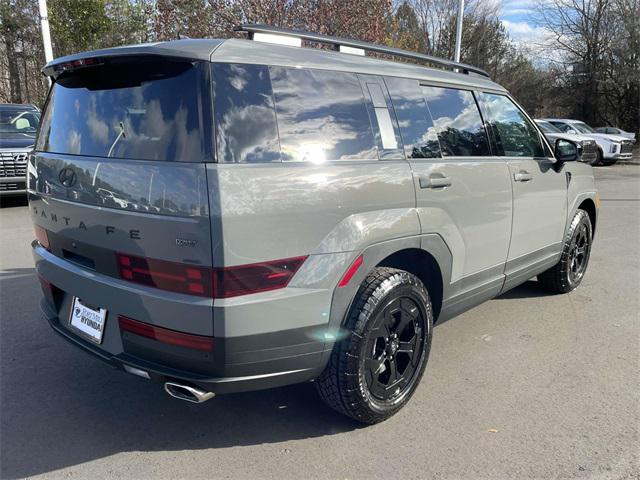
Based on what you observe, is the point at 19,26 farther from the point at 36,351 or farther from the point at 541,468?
the point at 541,468

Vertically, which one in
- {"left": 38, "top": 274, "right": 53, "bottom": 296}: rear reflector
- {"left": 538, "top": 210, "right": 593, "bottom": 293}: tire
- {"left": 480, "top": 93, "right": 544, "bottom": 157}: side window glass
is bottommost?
{"left": 538, "top": 210, "right": 593, "bottom": 293}: tire

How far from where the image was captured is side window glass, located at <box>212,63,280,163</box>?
2.15 m

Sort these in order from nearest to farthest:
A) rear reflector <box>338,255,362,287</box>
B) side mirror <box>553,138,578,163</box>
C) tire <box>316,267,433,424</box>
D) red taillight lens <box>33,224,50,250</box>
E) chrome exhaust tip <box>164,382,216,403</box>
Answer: chrome exhaust tip <box>164,382,216,403</box>, rear reflector <box>338,255,362,287</box>, tire <box>316,267,433,424</box>, red taillight lens <box>33,224,50,250</box>, side mirror <box>553,138,578,163</box>

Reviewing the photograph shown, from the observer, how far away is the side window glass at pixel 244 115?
2152 mm

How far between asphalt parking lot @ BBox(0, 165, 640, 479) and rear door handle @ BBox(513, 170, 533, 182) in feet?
4.11

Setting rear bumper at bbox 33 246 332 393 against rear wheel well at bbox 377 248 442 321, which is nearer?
rear bumper at bbox 33 246 332 393

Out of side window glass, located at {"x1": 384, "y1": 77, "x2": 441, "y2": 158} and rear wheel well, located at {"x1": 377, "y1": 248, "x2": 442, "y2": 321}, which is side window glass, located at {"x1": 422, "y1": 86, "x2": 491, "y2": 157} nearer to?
side window glass, located at {"x1": 384, "y1": 77, "x2": 441, "y2": 158}

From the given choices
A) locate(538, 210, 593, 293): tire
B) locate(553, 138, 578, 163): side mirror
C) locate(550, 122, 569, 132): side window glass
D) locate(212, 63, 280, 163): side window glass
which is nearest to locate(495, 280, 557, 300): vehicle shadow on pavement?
locate(538, 210, 593, 293): tire

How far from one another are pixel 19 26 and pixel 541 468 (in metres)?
25.5

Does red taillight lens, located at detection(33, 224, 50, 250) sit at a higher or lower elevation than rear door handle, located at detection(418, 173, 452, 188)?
lower

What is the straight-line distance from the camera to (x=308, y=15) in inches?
569

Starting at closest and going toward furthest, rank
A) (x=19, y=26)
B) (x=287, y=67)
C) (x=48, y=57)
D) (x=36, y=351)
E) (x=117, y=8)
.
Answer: (x=287, y=67)
(x=36, y=351)
(x=48, y=57)
(x=117, y=8)
(x=19, y=26)

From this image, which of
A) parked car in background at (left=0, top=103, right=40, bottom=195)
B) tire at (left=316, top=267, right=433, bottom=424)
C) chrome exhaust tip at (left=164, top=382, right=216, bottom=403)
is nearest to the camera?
chrome exhaust tip at (left=164, top=382, right=216, bottom=403)

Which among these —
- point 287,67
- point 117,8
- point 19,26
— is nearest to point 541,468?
point 287,67
